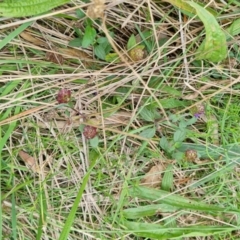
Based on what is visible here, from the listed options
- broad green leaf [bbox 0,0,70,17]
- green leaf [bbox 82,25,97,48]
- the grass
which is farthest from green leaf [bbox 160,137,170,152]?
broad green leaf [bbox 0,0,70,17]

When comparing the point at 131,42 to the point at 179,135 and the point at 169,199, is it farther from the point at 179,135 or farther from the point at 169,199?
the point at 169,199

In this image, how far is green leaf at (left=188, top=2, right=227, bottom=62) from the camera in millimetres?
1255

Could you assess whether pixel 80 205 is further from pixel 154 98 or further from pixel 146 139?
pixel 154 98

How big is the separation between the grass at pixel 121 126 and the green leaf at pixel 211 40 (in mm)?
18

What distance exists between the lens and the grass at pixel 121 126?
1332 mm

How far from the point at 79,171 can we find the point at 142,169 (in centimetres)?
19

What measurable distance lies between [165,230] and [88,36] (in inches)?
24.4

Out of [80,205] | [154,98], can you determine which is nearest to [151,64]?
[154,98]

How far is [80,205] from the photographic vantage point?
141cm

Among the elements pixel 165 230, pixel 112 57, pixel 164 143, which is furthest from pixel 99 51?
pixel 165 230

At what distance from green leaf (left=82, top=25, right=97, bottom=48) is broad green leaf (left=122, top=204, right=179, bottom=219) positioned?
0.51 meters

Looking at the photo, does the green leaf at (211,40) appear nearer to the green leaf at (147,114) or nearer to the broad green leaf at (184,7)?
the broad green leaf at (184,7)

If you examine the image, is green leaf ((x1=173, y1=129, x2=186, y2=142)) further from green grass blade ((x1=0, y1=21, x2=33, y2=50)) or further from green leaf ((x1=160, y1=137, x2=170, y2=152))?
green grass blade ((x1=0, y1=21, x2=33, y2=50))

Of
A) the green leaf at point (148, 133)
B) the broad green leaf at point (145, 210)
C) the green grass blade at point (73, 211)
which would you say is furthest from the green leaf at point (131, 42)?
the broad green leaf at point (145, 210)
